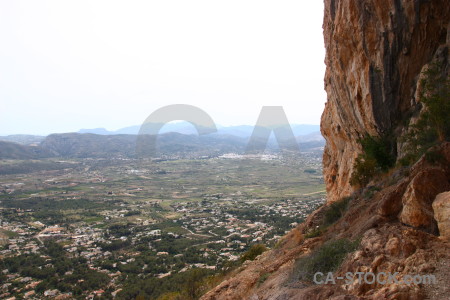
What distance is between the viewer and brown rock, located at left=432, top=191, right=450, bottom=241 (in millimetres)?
5791

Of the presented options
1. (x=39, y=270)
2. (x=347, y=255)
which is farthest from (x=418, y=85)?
(x=39, y=270)

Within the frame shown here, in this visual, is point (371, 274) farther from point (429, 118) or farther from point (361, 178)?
point (361, 178)

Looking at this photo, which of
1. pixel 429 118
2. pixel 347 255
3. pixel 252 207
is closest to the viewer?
pixel 347 255

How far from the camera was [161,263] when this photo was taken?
98.8 ft

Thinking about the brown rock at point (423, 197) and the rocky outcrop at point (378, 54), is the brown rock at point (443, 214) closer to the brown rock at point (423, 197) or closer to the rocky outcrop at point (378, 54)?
the brown rock at point (423, 197)

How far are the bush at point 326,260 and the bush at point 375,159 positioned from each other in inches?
334

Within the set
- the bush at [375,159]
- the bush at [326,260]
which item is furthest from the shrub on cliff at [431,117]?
the bush at [326,260]


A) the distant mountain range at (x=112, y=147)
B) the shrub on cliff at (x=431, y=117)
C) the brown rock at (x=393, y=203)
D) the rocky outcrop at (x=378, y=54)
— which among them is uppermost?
the rocky outcrop at (x=378, y=54)

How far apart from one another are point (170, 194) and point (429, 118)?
72.8 metres

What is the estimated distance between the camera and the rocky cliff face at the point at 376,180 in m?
5.72

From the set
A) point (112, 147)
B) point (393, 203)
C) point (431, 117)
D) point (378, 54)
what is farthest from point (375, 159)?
point (112, 147)

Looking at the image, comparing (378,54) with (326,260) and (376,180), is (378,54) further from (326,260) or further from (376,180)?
(326,260)

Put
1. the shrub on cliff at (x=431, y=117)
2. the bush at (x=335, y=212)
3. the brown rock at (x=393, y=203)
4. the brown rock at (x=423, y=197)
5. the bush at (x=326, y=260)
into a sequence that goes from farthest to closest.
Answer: the bush at (x=335, y=212) → the shrub on cliff at (x=431, y=117) → the brown rock at (x=393, y=203) → the bush at (x=326, y=260) → the brown rock at (x=423, y=197)

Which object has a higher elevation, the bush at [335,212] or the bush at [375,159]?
the bush at [375,159]
